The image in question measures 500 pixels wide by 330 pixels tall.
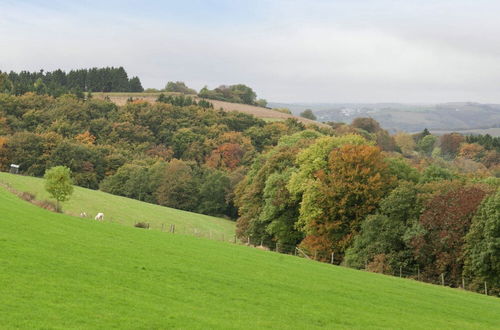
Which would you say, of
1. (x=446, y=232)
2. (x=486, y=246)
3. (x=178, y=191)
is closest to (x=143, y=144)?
(x=178, y=191)

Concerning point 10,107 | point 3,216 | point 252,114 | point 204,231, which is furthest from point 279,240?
point 252,114

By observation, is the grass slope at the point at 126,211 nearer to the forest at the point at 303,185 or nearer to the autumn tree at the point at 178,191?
the forest at the point at 303,185

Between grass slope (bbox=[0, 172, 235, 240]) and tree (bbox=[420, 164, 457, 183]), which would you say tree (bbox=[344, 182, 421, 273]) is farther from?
grass slope (bbox=[0, 172, 235, 240])

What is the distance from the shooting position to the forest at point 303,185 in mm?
52797

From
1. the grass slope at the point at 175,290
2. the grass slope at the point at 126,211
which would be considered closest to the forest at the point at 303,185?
the grass slope at the point at 126,211

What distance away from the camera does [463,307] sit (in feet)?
109

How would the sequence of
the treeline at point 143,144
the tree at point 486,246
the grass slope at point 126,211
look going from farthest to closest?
the treeline at point 143,144
the grass slope at point 126,211
the tree at point 486,246

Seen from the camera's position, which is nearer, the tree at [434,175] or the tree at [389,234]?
the tree at [389,234]

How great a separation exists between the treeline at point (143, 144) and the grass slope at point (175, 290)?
78804 millimetres

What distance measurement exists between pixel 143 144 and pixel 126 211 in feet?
242

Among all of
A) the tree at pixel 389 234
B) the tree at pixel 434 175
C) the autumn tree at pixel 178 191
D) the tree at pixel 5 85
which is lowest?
the autumn tree at pixel 178 191

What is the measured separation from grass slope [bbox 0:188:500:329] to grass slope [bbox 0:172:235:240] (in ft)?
123

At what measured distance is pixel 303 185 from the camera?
67.3 metres

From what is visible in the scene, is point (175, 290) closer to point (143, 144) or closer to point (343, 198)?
point (343, 198)
